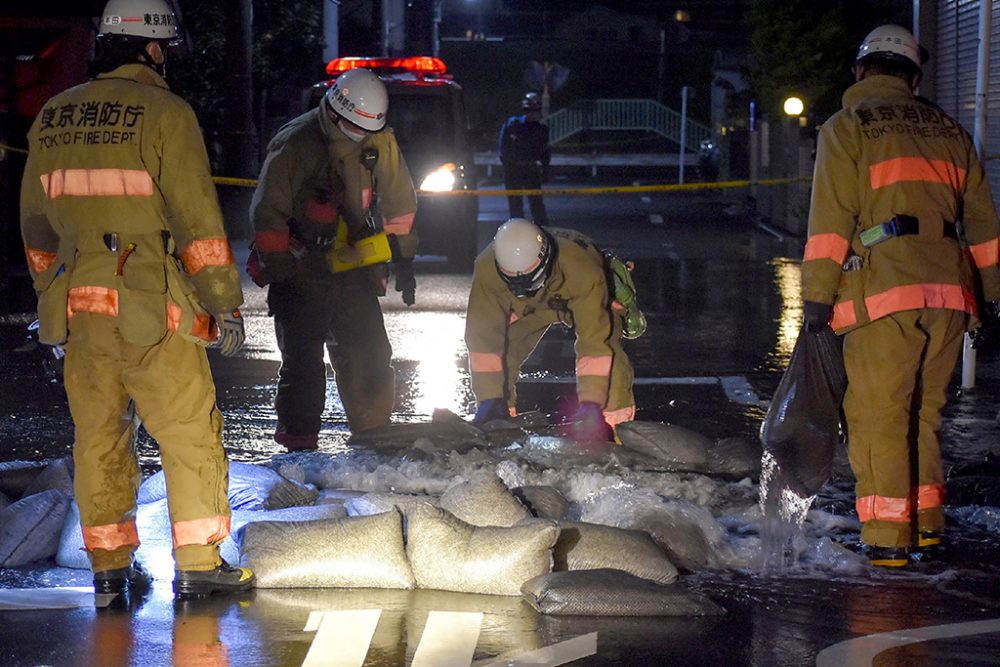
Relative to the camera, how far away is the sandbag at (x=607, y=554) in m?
5.23

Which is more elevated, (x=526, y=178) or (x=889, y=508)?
(x=526, y=178)

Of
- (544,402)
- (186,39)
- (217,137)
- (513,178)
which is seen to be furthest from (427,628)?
(217,137)

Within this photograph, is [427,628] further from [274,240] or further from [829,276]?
[274,240]

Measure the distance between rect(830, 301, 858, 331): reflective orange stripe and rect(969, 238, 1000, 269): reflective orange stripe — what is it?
571mm

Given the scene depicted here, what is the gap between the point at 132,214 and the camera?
16.2 ft

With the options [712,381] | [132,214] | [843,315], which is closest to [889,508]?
[843,315]

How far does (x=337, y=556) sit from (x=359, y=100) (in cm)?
273

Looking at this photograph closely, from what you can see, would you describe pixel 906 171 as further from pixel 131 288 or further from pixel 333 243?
pixel 333 243

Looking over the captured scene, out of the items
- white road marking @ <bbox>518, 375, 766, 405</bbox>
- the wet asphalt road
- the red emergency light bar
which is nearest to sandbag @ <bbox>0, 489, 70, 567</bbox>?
the wet asphalt road

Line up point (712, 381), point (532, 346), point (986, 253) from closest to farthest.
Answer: point (986, 253) → point (532, 346) → point (712, 381)

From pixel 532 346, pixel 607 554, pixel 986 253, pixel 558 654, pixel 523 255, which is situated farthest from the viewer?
pixel 532 346

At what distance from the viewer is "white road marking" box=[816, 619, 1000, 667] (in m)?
4.52

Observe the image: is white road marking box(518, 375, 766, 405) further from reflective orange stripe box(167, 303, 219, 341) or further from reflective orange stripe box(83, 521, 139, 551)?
reflective orange stripe box(83, 521, 139, 551)

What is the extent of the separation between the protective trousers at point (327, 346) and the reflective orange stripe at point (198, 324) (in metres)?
2.43
